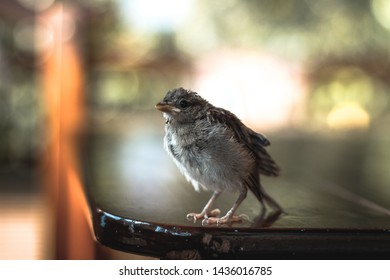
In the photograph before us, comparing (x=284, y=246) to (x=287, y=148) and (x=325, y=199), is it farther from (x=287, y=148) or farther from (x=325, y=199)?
(x=287, y=148)

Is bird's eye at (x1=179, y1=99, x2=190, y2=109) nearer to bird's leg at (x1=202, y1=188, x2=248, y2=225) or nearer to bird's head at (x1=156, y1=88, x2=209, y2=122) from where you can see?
bird's head at (x1=156, y1=88, x2=209, y2=122)

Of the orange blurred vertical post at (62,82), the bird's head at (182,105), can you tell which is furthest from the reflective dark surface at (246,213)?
the orange blurred vertical post at (62,82)

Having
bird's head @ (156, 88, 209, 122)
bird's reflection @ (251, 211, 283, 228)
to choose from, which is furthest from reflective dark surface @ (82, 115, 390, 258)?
bird's head @ (156, 88, 209, 122)

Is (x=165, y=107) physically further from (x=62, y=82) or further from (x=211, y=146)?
(x=62, y=82)

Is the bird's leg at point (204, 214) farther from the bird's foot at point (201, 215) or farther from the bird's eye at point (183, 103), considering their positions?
the bird's eye at point (183, 103)

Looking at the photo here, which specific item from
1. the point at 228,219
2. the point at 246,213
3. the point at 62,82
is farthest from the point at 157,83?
the point at 228,219

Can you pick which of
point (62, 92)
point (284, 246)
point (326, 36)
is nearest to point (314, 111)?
point (326, 36)
